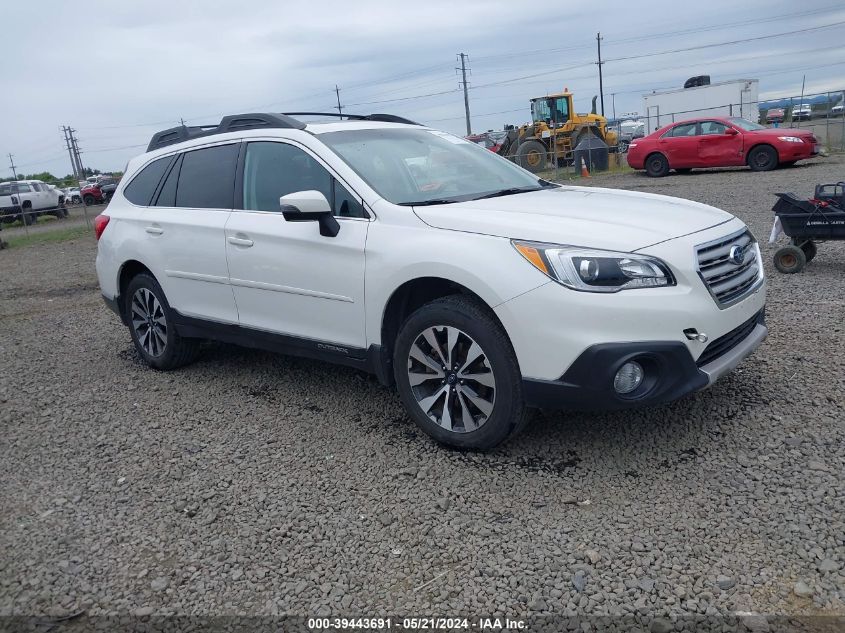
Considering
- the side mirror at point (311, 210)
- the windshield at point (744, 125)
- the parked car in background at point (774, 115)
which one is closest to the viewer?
the side mirror at point (311, 210)

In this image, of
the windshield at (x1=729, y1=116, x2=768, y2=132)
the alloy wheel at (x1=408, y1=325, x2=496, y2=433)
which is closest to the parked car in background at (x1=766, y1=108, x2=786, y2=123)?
the windshield at (x1=729, y1=116, x2=768, y2=132)

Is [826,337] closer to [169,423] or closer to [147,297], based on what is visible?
[169,423]

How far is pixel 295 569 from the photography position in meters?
3.08

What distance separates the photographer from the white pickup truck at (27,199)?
96.5ft

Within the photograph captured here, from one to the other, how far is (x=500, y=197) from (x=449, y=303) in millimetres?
937

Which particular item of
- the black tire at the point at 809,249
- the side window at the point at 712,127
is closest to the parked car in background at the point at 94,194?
the side window at the point at 712,127

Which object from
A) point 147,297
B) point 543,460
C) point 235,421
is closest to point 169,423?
point 235,421

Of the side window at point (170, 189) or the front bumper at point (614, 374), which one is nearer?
the front bumper at point (614, 374)

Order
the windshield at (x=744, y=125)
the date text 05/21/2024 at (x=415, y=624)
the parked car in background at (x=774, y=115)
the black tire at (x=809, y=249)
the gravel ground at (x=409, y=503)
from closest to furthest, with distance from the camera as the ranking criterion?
the date text 05/21/2024 at (x=415, y=624) < the gravel ground at (x=409, y=503) < the black tire at (x=809, y=249) < the windshield at (x=744, y=125) < the parked car in background at (x=774, y=115)

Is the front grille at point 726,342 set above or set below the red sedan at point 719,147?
above

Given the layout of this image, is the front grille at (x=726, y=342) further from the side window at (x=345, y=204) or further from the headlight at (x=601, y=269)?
the side window at (x=345, y=204)

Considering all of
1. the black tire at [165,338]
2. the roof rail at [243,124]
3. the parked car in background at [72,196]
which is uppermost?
the roof rail at [243,124]

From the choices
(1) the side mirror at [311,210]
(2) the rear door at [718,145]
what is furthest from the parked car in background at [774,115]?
(1) the side mirror at [311,210]

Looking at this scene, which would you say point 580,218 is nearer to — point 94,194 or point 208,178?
point 208,178
